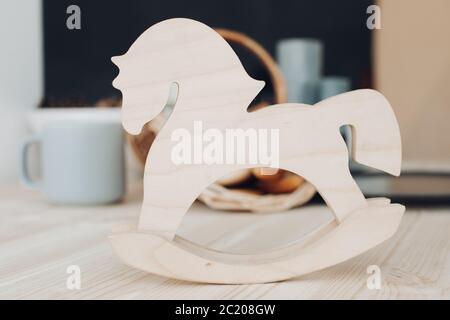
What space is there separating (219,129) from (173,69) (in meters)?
0.06

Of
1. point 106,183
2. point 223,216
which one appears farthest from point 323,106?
point 106,183

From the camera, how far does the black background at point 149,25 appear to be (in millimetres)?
1432

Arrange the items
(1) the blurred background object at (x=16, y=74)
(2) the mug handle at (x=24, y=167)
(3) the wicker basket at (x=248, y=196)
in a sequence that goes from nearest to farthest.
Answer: (3) the wicker basket at (x=248, y=196) → (2) the mug handle at (x=24, y=167) → (1) the blurred background object at (x=16, y=74)

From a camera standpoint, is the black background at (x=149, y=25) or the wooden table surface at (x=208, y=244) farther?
the black background at (x=149, y=25)

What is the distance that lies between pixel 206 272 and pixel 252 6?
119 cm

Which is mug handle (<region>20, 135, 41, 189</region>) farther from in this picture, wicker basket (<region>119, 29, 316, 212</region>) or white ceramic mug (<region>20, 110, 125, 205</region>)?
wicker basket (<region>119, 29, 316, 212</region>)

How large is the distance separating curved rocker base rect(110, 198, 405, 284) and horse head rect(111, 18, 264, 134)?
0.10 m

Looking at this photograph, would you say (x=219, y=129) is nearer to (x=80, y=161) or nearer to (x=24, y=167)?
(x=80, y=161)

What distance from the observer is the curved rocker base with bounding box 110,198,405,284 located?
469 mm

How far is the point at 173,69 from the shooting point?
47 cm

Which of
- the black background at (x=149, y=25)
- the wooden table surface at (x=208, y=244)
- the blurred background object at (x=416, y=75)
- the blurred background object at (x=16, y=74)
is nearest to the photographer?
the wooden table surface at (x=208, y=244)

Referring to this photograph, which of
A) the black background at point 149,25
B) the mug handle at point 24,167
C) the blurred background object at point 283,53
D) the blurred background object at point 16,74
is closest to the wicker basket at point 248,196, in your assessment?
the mug handle at point 24,167

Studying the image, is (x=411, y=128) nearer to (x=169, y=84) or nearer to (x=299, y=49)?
(x=299, y=49)

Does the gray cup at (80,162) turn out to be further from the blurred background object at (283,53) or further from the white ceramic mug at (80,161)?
the blurred background object at (283,53)
